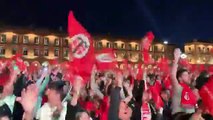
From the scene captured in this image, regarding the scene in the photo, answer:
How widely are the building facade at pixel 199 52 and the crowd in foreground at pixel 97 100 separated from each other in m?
104

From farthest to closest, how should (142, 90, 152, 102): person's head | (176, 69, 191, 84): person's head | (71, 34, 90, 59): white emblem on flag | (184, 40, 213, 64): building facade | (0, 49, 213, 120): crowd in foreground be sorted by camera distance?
(184, 40, 213, 64): building facade → (142, 90, 152, 102): person's head → (71, 34, 90, 59): white emblem on flag → (176, 69, 191, 84): person's head → (0, 49, 213, 120): crowd in foreground

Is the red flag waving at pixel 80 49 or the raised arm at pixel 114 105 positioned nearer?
the raised arm at pixel 114 105

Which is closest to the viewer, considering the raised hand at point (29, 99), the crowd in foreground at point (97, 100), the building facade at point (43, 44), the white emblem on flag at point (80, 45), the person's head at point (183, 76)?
the raised hand at point (29, 99)

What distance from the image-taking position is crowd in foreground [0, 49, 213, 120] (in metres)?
4.88

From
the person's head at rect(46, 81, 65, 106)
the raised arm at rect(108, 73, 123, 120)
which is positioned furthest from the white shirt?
the raised arm at rect(108, 73, 123, 120)

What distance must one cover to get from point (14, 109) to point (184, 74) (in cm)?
299

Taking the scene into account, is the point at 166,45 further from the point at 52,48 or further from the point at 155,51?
the point at 52,48

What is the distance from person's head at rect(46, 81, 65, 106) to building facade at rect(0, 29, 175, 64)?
75.7 meters

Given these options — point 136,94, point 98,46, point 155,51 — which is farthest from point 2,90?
point 155,51

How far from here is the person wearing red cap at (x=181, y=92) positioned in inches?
266

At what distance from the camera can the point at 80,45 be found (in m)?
7.19

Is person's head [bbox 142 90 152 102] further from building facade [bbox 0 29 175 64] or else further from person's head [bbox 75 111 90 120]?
building facade [bbox 0 29 175 64]

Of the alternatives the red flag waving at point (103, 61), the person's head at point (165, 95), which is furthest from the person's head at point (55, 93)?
the red flag waving at point (103, 61)

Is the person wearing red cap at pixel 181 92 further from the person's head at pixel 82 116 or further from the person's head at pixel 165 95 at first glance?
the person's head at pixel 82 116
